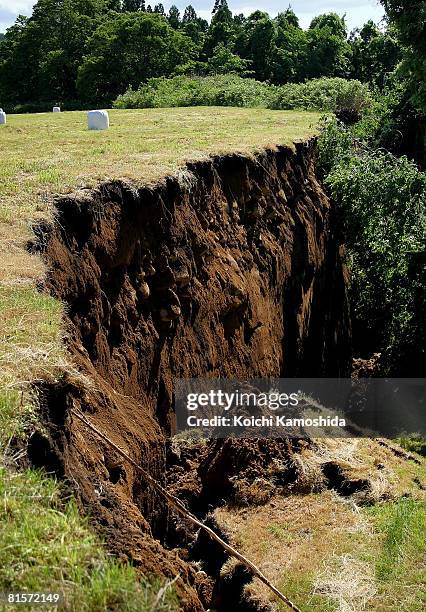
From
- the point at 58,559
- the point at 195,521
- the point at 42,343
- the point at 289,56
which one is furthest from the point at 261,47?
the point at 58,559

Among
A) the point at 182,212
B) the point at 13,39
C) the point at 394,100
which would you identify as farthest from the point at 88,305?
the point at 13,39

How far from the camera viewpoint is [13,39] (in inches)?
1900

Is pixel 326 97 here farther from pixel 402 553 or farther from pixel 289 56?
pixel 402 553

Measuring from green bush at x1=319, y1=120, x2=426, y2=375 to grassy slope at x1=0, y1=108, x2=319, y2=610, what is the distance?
9.95ft

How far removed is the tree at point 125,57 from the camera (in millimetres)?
39906

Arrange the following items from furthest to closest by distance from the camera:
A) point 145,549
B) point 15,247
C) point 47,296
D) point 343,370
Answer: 1. point 343,370
2. point 15,247
3. point 47,296
4. point 145,549

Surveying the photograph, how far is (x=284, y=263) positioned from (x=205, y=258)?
126 inches

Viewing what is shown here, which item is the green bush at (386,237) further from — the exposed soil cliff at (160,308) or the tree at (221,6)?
the tree at (221,6)

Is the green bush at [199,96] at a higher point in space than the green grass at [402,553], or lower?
higher

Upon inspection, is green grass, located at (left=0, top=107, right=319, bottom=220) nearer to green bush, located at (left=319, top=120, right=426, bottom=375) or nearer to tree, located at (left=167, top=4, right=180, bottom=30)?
green bush, located at (left=319, top=120, right=426, bottom=375)

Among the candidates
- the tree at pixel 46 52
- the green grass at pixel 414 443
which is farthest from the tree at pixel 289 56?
the green grass at pixel 414 443

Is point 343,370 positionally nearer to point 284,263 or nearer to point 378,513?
point 284,263

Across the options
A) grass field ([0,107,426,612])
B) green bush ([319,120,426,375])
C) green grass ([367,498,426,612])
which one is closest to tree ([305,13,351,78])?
green bush ([319,120,426,375])

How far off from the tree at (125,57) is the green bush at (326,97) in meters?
14.7
